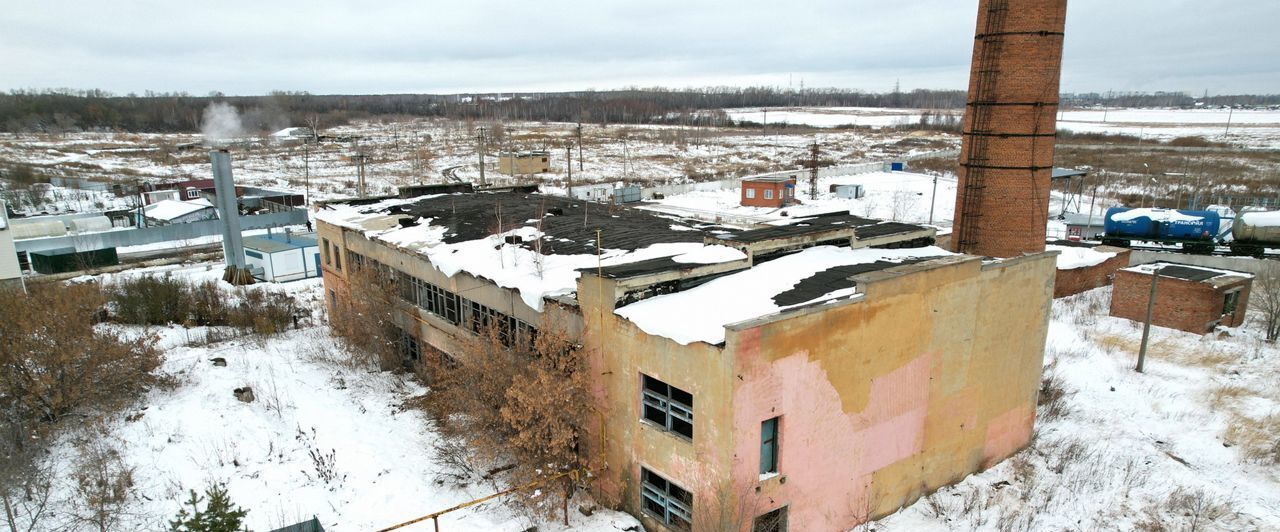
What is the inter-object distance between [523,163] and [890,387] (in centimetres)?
6571

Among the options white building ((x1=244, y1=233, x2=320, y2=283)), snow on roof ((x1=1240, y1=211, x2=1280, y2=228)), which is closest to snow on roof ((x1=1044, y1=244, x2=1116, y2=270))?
snow on roof ((x1=1240, y1=211, x2=1280, y2=228))

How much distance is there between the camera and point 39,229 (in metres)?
43.1

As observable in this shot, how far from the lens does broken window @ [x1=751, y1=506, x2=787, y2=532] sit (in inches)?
520

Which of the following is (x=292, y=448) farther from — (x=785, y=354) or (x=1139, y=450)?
(x=1139, y=450)

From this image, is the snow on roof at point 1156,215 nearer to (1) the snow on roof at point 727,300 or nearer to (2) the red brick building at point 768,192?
(2) the red brick building at point 768,192

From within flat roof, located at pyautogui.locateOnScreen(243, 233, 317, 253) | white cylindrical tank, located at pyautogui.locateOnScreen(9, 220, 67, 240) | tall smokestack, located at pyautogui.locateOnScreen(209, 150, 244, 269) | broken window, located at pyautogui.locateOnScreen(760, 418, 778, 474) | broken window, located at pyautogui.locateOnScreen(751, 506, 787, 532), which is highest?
tall smokestack, located at pyautogui.locateOnScreen(209, 150, 244, 269)

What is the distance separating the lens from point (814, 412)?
12930mm

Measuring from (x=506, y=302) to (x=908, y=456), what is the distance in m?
10.2

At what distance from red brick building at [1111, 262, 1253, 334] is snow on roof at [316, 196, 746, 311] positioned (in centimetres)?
2259

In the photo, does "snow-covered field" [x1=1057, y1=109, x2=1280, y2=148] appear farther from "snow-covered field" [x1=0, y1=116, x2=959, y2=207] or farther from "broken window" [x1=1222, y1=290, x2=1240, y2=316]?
"broken window" [x1=1222, y1=290, x2=1240, y2=316]

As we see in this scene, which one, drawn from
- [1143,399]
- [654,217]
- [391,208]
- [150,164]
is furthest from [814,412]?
[150,164]

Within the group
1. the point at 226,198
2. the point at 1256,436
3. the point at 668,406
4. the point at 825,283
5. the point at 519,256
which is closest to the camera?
the point at 668,406

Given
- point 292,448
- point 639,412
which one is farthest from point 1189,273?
point 292,448

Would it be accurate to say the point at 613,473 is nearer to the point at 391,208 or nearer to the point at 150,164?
the point at 391,208
